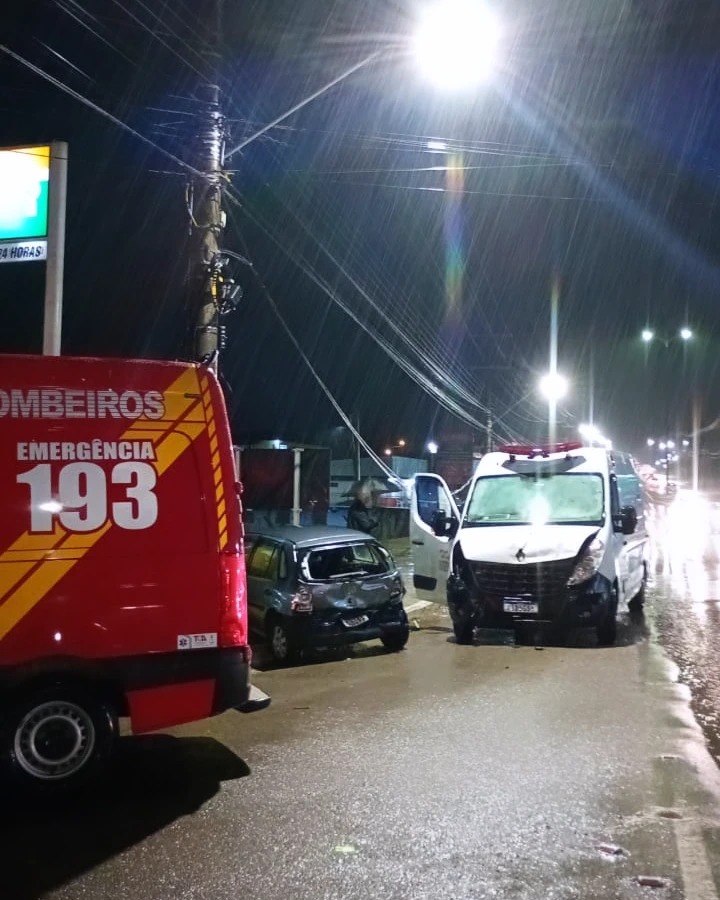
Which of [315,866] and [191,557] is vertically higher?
[191,557]

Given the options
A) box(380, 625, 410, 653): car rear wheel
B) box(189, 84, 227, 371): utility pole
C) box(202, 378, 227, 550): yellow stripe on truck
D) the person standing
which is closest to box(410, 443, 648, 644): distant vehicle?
box(380, 625, 410, 653): car rear wheel

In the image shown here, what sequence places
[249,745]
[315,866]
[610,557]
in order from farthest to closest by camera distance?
[610,557]
[249,745]
[315,866]

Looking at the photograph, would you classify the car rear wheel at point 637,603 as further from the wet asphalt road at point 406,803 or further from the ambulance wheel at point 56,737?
the ambulance wheel at point 56,737

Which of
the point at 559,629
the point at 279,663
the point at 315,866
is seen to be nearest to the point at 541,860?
the point at 315,866

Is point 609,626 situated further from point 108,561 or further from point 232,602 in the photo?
point 108,561

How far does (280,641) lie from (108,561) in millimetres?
4598

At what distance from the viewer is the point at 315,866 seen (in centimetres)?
420

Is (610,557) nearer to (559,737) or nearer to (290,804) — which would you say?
(559,737)

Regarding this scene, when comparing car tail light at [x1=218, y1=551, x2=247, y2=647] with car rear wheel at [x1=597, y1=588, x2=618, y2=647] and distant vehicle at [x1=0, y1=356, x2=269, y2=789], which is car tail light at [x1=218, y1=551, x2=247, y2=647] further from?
car rear wheel at [x1=597, y1=588, x2=618, y2=647]

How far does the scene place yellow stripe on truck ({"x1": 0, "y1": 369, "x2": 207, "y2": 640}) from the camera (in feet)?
16.3

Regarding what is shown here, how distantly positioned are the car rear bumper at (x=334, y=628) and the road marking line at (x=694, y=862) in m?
4.98

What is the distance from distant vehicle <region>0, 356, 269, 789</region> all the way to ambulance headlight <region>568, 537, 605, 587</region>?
5378 mm

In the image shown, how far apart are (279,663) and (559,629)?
12.5ft

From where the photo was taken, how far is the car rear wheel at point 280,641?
9.34 metres
